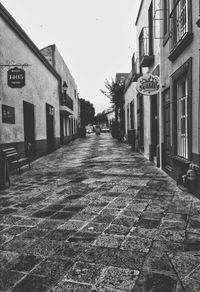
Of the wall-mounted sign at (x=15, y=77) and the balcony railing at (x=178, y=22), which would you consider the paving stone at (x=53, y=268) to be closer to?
the balcony railing at (x=178, y=22)

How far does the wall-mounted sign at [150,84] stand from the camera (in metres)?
8.87

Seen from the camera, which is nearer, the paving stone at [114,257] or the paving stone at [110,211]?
the paving stone at [114,257]

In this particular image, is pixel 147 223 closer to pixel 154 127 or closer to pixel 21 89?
pixel 154 127

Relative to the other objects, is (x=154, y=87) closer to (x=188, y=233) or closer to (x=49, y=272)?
(x=188, y=233)

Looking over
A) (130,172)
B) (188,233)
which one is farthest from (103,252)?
(130,172)

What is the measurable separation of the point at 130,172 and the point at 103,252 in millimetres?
5628

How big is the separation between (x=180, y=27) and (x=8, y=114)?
5.66 m

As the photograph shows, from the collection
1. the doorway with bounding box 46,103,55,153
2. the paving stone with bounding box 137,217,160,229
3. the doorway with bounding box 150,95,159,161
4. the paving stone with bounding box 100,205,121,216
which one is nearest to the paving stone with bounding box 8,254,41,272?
the paving stone with bounding box 137,217,160,229

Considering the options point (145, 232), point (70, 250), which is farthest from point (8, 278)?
point (145, 232)

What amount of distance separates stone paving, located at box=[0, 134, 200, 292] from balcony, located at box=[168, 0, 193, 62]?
3.14 metres

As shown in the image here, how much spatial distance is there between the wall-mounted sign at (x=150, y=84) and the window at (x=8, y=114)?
4.21 m

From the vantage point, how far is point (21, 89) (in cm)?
1081

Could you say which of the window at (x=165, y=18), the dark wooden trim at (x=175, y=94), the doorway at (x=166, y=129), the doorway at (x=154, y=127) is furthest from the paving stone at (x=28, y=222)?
the doorway at (x=154, y=127)

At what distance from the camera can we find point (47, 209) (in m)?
4.85
